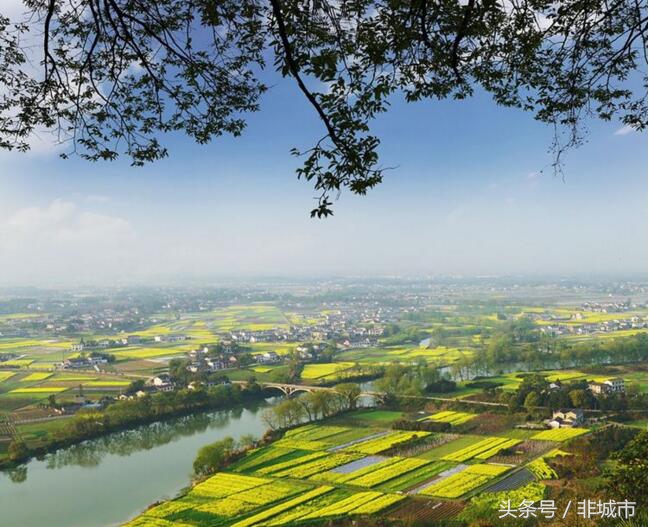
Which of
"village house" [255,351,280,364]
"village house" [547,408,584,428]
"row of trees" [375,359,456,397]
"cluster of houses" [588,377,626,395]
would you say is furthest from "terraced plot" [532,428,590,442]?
"village house" [255,351,280,364]

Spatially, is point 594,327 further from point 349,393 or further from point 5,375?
point 5,375

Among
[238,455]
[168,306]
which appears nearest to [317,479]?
[238,455]

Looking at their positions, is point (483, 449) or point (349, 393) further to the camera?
point (349, 393)

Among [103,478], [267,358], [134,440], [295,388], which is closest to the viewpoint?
[103,478]

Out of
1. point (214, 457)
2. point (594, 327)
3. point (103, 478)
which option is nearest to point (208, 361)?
point (103, 478)

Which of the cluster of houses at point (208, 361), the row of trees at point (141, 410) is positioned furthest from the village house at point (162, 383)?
the cluster of houses at point (208, 361)

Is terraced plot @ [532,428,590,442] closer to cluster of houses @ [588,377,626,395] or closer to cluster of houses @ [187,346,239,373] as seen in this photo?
cluster of houses @ [588,377,626,395]

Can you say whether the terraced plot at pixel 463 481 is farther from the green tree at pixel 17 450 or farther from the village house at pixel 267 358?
the village house at pixel 267 358
